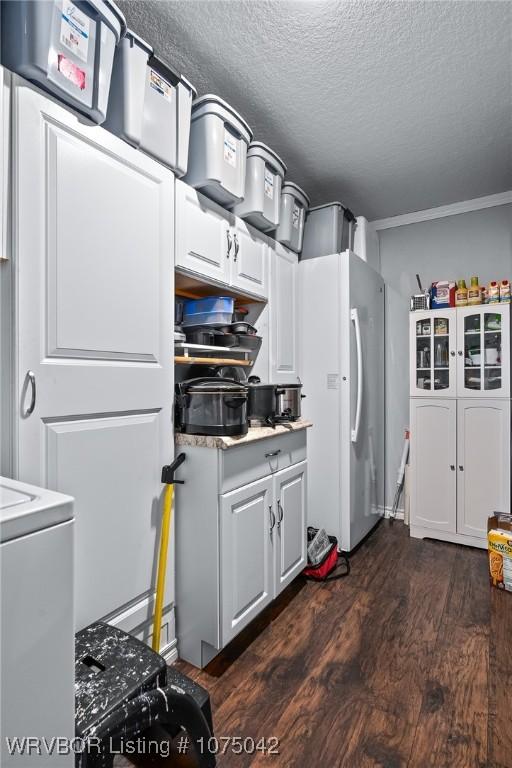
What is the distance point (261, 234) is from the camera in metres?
2.39

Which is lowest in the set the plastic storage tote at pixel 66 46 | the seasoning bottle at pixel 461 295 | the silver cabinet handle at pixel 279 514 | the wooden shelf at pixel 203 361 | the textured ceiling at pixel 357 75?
the silver cabinet handle at pixel 279 514

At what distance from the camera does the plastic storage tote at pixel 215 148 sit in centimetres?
183

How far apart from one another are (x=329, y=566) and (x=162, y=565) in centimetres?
126

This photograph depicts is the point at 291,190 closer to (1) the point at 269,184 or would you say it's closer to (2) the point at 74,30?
(1) the point at 269,184

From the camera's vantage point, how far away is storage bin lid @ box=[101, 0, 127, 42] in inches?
50.5

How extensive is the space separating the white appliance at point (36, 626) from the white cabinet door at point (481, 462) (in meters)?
2.86

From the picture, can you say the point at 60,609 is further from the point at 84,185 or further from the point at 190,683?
the point at 84,185

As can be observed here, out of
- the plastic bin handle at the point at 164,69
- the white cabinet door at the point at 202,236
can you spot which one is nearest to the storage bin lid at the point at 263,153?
the white cabinet door at the point at 202,236

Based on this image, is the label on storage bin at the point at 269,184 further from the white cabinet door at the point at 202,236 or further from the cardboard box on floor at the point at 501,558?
A: the cardboard box on floor at the point at 501,558

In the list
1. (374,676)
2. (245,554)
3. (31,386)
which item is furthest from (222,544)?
(31,386)

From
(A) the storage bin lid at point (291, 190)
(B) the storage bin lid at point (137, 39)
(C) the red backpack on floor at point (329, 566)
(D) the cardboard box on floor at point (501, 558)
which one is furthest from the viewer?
(A) the storage bin lid at point (291, 190)

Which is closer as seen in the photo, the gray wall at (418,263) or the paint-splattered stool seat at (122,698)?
the paint-splattered stool seat at (122,698)

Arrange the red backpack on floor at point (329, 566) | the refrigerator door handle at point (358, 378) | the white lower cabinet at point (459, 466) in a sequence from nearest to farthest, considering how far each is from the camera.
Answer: the red backpack on floor at point (329, 566)
the refrigerator door handle at point (358, 378)
the white lower cabinet at point (459, 466)

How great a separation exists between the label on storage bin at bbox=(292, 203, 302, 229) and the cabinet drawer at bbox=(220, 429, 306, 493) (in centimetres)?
138
